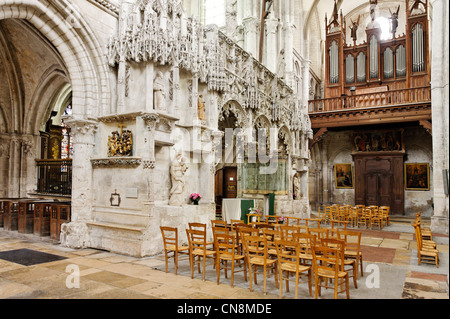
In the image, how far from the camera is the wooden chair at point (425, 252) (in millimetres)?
6172

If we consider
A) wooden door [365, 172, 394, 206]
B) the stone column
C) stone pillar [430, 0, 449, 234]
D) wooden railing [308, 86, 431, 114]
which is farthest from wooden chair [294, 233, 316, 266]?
wooden door [365, 172, 394, 206]

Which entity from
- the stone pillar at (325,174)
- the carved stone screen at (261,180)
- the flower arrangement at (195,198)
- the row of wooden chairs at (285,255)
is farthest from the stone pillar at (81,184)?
the stone pillar at (325,174)

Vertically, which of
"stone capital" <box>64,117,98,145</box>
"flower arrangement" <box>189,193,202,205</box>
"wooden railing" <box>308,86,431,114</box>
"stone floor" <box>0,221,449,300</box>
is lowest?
"stone floor" <box>0,221,449,300</box>

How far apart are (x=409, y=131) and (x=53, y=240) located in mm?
18524

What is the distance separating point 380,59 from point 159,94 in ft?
53.9

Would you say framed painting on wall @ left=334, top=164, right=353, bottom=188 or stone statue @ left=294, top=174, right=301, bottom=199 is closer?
stone statue @ left=294, top=174, right=301, bottom=199

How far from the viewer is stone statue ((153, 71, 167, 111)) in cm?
750

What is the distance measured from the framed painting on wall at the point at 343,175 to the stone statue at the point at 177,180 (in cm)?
1545

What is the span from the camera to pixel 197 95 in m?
8.63

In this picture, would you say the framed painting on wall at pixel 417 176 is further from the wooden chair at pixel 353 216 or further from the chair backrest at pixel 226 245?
the chair backrest at pixel 226 245

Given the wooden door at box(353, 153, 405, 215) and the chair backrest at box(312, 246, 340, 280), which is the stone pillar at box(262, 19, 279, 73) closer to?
the wooden door at box(353, 153, 405, 215)

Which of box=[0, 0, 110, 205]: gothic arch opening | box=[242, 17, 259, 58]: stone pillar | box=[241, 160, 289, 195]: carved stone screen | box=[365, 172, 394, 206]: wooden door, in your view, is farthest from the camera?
box=[365, 172, 394, 206]: wooden door

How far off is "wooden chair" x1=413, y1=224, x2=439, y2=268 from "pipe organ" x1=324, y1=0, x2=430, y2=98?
13.7 meters

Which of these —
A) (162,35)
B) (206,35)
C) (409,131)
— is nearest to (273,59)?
(206,35)
